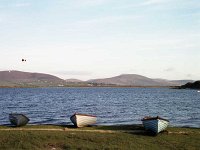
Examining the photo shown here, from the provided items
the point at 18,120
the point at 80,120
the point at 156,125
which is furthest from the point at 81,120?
the point at 156,125

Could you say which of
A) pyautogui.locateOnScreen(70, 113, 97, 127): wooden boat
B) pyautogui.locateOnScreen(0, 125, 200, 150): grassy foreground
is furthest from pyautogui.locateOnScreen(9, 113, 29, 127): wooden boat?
pyautogui.locateOnScreen(0, 125, 200, 150): grassy foreground

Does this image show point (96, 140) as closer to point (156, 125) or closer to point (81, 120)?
point (156, 125)

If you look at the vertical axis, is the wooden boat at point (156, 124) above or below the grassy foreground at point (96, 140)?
above

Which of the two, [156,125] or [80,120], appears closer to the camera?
[156,125]

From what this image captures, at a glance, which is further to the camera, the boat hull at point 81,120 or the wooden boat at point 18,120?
the wooden boat at point 18,120

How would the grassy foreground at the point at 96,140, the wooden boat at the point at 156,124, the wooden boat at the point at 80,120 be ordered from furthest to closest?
→ the wooden boat at the point at 80,120 < the wooden boat at the point at 156,124 < the grassy foreground at the point at 96,140

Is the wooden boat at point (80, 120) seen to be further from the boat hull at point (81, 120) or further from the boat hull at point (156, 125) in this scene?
the boat hull at point (156, 125)

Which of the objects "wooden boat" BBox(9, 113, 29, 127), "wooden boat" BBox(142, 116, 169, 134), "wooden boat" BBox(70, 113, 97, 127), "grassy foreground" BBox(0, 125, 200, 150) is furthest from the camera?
"wooden boat" BBox(9, 113, 29, 127)

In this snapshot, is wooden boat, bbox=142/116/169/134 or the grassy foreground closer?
the grassy foreground

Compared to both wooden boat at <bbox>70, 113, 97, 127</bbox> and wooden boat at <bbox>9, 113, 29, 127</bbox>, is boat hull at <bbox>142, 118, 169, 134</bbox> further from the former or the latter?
wooden boat at <bbox>9, 113, 29, 127</bbox>

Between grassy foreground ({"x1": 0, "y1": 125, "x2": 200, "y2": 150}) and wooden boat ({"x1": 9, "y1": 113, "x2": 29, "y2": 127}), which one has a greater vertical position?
wooden boat ({"x1": 9, "y1": 113, "x2": 29, "y2": 127})

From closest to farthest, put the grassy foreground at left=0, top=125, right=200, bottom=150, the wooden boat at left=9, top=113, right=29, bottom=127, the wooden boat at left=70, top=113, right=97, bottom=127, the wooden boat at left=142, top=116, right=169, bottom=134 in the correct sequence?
the grassy foreground at left=0, top=125, right=200, bottom=150 → the wooden boat at left=142, top=116, right=169, bottom=134 → the wooden boat at left=70, top=113, right=97, bottom=127 → the wooden boat at left=9, top=113, right=29, bottom=127

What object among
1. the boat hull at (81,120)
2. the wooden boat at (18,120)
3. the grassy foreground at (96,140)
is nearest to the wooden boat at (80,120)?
the boat hull at (81,120)

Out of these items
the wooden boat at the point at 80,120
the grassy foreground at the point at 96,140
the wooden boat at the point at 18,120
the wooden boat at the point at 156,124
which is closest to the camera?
the grassy foreground at the point at 96,140
